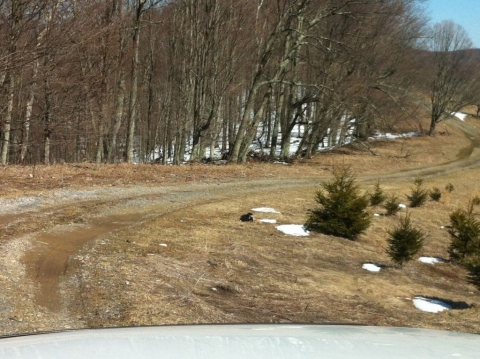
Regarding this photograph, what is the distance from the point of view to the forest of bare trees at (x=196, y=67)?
41.9 ft

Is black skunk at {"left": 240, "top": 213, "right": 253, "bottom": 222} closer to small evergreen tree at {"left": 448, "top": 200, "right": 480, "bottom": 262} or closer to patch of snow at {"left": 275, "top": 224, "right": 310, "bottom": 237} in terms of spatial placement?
patch of snow at {"left": 275, "top": 224, "right": 310, "bottom": 237}

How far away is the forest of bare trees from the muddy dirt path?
262 cm

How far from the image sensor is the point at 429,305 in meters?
7.45

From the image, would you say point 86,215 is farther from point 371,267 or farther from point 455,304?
point 455,304

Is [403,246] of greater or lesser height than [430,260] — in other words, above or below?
above

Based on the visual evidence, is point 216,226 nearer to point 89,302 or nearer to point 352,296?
point 352,296

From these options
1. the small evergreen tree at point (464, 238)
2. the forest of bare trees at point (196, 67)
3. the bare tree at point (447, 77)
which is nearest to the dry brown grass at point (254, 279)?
the small evergreen tree at point (464, 238)

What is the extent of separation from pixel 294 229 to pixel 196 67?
18.6 meters

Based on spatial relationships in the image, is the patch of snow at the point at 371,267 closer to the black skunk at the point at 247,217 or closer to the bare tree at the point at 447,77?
the black skunk at the point at 247,217

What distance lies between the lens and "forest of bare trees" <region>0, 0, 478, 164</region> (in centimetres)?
1277

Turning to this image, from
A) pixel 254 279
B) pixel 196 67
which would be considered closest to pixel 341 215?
pixel 254 279

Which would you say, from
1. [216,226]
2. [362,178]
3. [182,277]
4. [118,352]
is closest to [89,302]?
[182,277]

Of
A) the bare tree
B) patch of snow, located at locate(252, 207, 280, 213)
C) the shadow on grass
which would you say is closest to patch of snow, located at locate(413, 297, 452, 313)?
the shadow on grass

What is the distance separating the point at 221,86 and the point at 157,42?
11515mm
